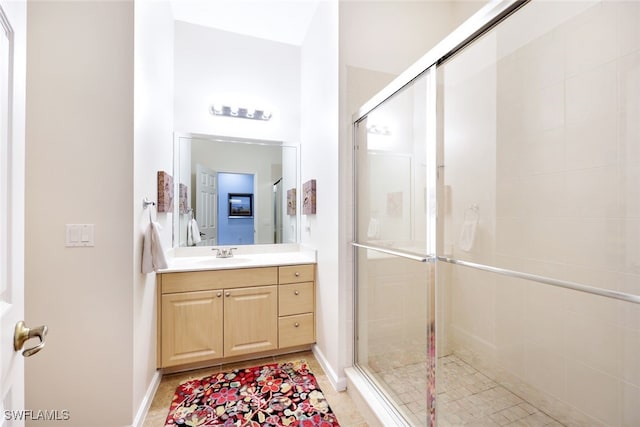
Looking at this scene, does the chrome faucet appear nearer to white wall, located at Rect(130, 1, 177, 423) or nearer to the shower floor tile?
white wall, located at Rect(130, 1, 177, 423)

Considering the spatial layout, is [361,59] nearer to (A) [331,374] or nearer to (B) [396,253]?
(B) [396,253]

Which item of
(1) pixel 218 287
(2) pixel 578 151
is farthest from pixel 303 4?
A: (1) pixel 218 287

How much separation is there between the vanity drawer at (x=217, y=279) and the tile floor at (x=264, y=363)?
626mm

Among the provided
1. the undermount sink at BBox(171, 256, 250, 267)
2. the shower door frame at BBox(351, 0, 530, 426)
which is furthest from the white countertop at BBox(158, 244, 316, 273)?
the shower door frame at BBox(351, 0, 530, 426)

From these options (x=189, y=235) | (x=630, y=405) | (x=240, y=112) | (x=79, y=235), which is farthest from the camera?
(x=240, y=112)

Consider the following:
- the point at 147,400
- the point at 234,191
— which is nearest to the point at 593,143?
the point at 234,191

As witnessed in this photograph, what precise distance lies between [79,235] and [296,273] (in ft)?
4.61

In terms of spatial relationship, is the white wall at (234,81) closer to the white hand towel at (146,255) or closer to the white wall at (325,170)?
the white wall at (325,170)

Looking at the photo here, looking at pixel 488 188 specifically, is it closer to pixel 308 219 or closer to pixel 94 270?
pixel 308 219

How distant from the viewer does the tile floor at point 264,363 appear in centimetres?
159

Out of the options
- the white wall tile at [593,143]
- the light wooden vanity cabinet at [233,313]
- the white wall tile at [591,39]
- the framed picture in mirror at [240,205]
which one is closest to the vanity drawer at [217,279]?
the light wooden vanity cabinet at [233,313]

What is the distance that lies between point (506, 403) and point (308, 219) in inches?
72.4

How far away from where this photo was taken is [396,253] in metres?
1.56

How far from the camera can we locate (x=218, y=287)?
2.08m
